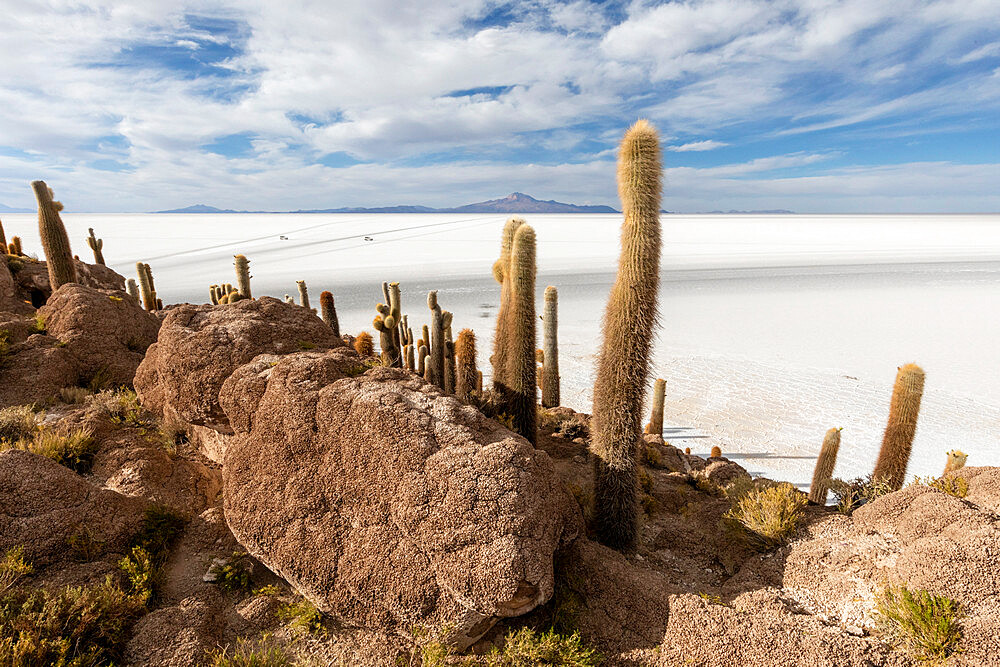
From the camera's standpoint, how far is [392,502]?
4.09 meters

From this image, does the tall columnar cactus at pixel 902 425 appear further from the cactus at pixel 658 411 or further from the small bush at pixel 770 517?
the cactus at pixel 658 411

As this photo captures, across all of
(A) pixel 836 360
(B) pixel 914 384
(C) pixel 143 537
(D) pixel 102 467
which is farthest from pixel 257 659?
(A) pixel 836 360

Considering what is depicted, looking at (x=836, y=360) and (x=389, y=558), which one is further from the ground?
(x=389, y=558)

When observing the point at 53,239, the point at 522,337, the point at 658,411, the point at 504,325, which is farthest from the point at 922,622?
the point at 53,239

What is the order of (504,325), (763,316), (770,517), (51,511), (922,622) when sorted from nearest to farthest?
(922,622) → (51,511) → (770,517) → (504,325) → (763,316)

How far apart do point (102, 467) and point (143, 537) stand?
5.26ft

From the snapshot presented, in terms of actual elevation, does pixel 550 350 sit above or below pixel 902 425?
below

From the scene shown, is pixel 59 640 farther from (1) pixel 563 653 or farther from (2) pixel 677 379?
(2) pixel 677 379

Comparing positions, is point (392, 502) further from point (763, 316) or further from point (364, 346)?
point (763, 316)

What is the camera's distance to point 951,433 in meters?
11.9

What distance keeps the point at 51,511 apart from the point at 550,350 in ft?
31.6

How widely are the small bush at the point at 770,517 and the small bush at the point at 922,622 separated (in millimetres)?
1353

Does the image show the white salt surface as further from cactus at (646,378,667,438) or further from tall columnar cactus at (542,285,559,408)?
tall columnar cactus at (542,285,559,408)

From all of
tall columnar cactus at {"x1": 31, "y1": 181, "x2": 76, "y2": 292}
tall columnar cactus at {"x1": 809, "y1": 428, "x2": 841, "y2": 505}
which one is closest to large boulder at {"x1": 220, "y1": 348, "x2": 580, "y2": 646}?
tall columnar cactus at {"x1": 809, "y1": 428, "x2": 841, "y2": 505}
